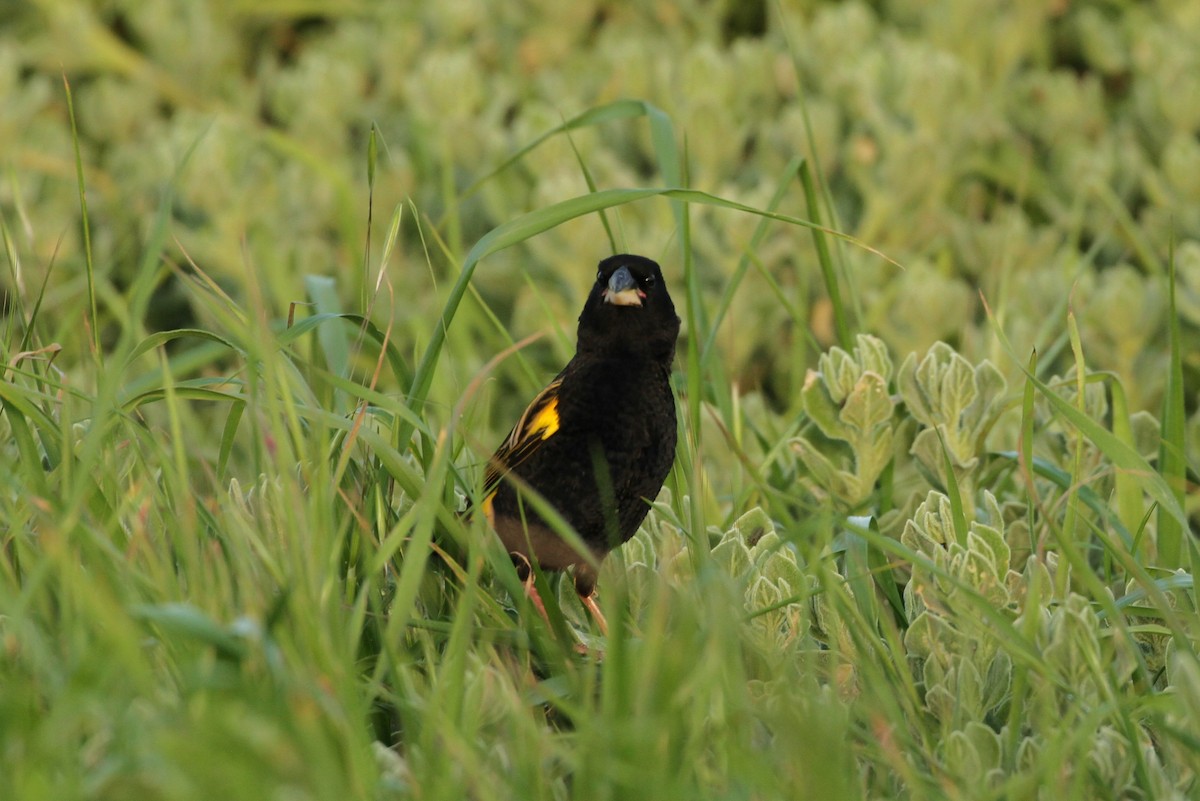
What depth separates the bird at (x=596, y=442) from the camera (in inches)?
107

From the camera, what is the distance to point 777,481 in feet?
11.3

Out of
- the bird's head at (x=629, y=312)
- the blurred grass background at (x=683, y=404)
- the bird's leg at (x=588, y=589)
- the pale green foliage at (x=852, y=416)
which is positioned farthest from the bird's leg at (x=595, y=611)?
the pale green foliage at (x=852, y=416)

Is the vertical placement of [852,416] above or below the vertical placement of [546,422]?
below

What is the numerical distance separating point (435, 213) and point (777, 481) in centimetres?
256

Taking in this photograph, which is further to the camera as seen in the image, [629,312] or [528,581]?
[629,312]

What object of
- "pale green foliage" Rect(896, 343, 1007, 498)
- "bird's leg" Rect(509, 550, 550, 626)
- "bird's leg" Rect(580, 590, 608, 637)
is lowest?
"bird's leg" Rect(580, 590, 608, 637)

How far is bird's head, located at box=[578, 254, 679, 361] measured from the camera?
284cm

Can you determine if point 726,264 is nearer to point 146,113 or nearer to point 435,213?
point 435,213

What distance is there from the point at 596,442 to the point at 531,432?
16 centimetres

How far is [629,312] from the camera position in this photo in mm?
2840

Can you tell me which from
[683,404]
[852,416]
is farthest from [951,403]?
[683,404]

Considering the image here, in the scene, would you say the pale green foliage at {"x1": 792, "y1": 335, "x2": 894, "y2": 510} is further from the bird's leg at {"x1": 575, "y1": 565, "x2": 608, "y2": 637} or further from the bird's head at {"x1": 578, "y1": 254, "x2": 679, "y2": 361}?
the bird's leg at {"x1": 575, "y1": 565, "x2": 608, "y2": 637}

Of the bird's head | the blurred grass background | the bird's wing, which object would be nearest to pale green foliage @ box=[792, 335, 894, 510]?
the blurred grass background

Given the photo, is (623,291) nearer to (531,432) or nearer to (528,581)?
(531,432)
